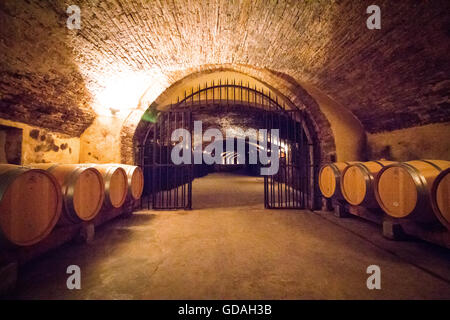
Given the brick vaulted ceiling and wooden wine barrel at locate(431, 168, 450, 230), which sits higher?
the brick vaulted ceiling

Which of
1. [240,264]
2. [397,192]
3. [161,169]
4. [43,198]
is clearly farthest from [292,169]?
[43,198]

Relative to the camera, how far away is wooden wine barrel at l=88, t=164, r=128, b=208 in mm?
3033

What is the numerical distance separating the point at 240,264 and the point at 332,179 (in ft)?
9.68

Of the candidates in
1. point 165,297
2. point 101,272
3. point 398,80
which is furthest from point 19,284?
point 398,80

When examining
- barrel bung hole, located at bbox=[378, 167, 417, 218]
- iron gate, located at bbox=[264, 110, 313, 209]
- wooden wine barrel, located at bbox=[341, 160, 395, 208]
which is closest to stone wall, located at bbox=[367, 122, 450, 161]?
wooden wine barrel, located at bbox=[341, 160, 395, 208]

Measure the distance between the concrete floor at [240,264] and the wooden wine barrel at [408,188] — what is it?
549mm

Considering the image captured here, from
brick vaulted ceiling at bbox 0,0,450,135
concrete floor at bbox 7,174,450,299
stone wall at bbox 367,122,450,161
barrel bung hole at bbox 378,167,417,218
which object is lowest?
concrete floor at bbox 7,174,450,299

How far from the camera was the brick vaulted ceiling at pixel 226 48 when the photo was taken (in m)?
2.30

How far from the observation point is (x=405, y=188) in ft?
8.00

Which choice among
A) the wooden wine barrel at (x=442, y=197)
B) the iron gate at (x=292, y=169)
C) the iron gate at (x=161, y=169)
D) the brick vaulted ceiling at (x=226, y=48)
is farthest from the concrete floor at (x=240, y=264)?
the brick vaulted ceiling at (x=226, y=48)

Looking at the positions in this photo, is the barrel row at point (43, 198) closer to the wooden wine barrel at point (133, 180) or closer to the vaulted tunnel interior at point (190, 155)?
the vaulted tunnel interior at point (190, 155)

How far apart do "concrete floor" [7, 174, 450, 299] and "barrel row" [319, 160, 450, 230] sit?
0.56 m

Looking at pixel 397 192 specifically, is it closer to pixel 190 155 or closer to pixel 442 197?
pixel 442 197

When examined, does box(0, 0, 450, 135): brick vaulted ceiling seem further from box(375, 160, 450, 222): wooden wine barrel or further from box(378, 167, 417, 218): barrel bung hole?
box(378, 167, 417, 218): barrel bung hole
